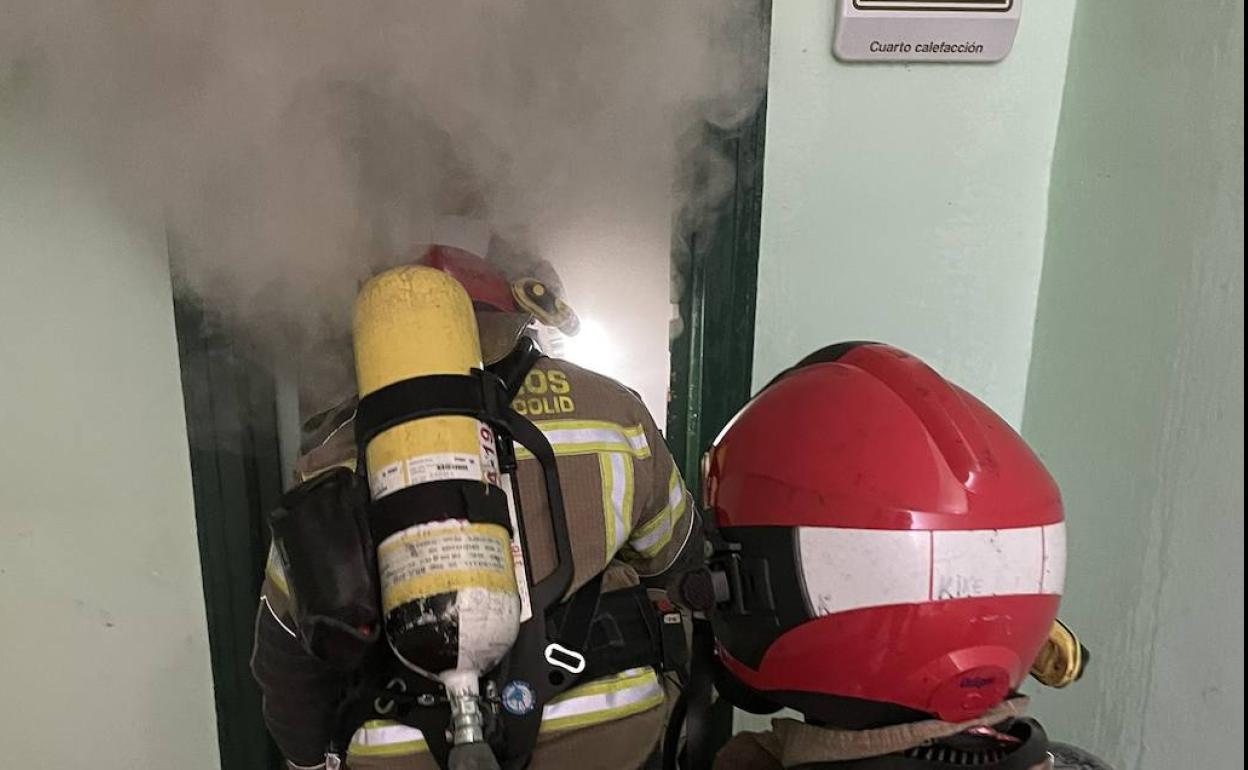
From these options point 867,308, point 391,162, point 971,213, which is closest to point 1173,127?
point 971,213

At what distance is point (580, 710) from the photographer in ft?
3.54

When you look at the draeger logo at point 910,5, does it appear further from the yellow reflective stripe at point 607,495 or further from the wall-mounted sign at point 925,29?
the yellow reflective stripe at point 607,495

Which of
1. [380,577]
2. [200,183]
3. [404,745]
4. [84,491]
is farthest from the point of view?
[84,491]

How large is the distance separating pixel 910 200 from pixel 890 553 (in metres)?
0.67

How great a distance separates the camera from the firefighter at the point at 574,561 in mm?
1052

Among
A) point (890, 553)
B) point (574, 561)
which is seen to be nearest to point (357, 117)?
point (574, 561)

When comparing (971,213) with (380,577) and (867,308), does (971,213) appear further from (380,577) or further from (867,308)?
(380,577)

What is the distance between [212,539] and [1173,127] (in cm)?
139

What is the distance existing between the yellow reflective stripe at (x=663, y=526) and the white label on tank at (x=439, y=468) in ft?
1.16

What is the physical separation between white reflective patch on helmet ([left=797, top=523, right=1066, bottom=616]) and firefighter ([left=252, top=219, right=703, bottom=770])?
0.27 m

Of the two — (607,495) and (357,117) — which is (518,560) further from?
(357,117)

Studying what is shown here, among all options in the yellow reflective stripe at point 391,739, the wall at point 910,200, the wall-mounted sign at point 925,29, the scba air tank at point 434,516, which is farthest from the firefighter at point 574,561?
the wall-mounted sign at point 925,29

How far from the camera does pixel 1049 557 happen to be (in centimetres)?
92

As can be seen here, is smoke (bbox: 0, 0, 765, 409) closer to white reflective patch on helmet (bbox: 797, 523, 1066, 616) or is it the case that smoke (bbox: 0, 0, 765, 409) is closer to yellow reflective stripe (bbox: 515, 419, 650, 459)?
yellow reflective stripe (bbox: 515, 419, 650, 459)
